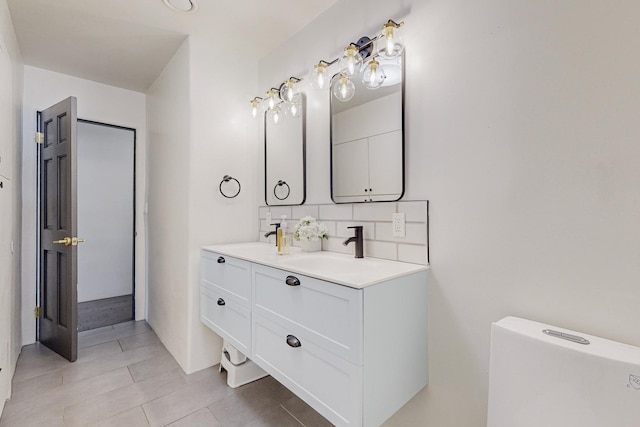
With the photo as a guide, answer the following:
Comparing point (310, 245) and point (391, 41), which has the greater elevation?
point (391, 41)

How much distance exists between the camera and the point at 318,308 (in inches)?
47.5

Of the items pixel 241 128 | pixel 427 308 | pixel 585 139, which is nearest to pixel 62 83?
pixel 241 128

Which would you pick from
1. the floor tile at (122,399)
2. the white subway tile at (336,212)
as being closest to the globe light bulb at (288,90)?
the white subway tile at (336,212)

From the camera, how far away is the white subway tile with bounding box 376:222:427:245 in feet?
4.64

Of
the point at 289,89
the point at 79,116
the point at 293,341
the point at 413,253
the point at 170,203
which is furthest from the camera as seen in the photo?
the point at 79,116

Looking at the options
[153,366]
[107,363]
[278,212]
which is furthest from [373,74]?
[107,363]

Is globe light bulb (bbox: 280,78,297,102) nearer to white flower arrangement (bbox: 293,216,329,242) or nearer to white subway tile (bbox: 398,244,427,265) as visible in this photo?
white flower arrangement (bbox: 293,216,329,242)

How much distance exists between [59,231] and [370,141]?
267 centimetres

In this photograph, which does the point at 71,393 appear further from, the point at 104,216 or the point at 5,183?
the point at 104,216

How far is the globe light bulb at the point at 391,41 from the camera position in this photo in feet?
4.75

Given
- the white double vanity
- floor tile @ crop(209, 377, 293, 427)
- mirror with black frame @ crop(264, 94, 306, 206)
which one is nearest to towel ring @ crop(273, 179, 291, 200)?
mirror with black frame @ crop(264, 94, 306, 206)

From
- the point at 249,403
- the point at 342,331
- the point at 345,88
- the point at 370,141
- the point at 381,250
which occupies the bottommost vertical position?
the point at 249,403

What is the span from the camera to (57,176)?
257 centimetres

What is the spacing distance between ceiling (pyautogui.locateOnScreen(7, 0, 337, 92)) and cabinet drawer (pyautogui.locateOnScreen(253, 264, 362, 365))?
1715mm
